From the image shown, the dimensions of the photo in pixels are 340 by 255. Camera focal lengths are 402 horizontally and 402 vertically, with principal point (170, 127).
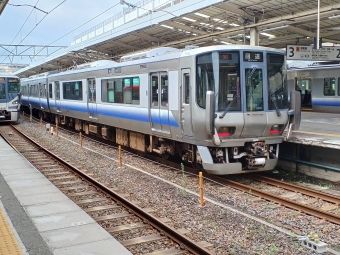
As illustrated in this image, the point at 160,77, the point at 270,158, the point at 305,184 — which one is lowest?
the point at 305,184

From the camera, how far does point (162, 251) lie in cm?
545

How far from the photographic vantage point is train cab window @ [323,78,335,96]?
20.8m

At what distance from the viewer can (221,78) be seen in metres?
8.71

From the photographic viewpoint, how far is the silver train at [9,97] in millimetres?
22641

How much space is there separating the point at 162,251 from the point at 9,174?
20.2 ft

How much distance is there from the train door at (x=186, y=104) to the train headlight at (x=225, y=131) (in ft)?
2.37

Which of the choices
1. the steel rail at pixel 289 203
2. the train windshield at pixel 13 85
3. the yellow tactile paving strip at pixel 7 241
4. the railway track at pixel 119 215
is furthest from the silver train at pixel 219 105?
the train windshield at pixel 13 85

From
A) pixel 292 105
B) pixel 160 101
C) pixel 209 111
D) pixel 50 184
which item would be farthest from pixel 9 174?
pixel 292 105

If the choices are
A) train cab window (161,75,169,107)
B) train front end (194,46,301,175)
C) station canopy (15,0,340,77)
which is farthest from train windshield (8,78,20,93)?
train front end (194,46,301,175)

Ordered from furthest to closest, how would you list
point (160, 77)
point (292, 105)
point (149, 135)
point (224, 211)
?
point (149, 135)
point (160, 77)
point (292, 105)
point (224, 211)

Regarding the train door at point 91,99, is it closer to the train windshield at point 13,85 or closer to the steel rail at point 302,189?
the steel rail at point 302,189

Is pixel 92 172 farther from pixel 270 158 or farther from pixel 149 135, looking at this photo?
pixel 270 158

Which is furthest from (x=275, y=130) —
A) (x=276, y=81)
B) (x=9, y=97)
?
(x=9, y=97)

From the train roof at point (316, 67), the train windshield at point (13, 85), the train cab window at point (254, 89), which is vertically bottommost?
the train cab window at point (254, 89)
